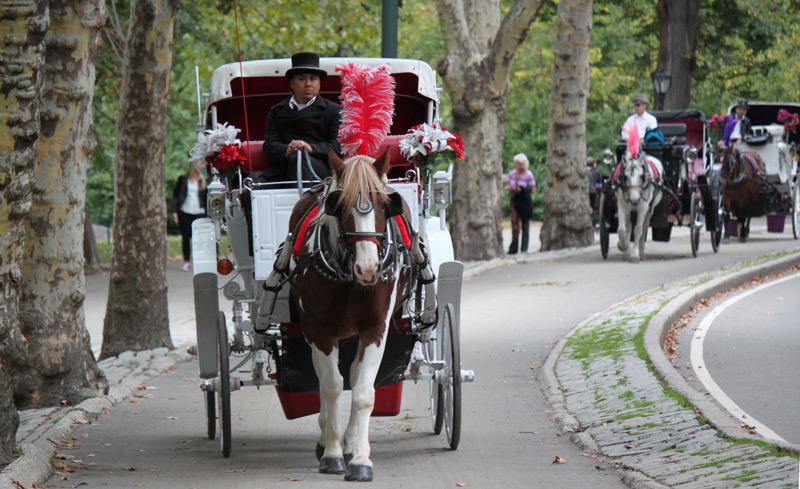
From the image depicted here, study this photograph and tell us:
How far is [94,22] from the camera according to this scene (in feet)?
31.6

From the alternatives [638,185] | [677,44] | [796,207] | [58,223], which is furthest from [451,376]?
[677,44]

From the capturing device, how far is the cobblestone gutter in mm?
6504

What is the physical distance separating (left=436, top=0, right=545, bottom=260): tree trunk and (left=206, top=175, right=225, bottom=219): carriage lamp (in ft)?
43.4

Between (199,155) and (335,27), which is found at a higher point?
(335,27)

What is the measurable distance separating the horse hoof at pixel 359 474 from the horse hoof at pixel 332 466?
24cm

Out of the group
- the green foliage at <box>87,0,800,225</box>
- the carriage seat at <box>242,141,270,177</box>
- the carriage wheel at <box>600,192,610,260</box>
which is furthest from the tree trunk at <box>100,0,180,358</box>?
the carriage wheel at <box>600,192,610,260</box>

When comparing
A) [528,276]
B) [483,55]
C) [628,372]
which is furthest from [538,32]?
[628,372]

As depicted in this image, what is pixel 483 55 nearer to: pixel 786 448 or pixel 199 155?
pixel 199 155

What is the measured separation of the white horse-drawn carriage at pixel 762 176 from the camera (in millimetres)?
23359

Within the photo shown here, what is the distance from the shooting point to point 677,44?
108ft

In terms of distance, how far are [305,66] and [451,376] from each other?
2540 millimetres

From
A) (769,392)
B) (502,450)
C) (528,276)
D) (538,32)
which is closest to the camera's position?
(502,450)

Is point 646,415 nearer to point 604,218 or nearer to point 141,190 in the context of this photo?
point 141,190

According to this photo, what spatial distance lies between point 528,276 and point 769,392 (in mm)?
10376
